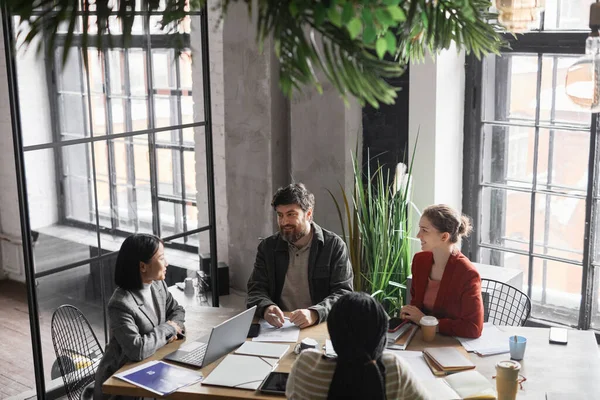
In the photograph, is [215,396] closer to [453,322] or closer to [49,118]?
[453,322]

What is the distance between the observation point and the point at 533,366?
301 cm

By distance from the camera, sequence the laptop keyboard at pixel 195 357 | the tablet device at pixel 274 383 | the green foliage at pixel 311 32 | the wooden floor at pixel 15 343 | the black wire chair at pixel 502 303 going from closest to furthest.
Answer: the green foliage at pixel 311 32 < the tablet device at pixel 274 383 < the laptop keyboard at pixel 195 357 < the black wire chair at pixel 502 303 < the wooden floor at pixel 15 343

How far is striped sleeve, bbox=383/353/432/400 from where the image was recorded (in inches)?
91.7

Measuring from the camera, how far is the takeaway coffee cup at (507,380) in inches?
104

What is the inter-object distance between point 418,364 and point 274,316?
0.72 metres

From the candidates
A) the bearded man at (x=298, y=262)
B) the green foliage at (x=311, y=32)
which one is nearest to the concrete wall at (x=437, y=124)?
the bearded man at (x=298, y=262)

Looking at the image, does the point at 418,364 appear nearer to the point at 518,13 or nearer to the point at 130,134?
the point at 518,13

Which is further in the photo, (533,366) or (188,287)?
(188,287)

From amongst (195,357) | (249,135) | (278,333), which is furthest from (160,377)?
(249,135)

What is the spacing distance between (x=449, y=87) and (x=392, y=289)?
1215 mm

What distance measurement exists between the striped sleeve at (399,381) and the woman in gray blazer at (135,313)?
3.83 ft

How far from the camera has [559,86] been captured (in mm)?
4230

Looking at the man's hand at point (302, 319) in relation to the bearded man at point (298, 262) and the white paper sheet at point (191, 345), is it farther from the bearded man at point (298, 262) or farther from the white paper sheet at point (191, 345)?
the white paper sheet at point (191, 345)

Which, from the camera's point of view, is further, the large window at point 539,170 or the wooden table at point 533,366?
the large window at point 539,170
